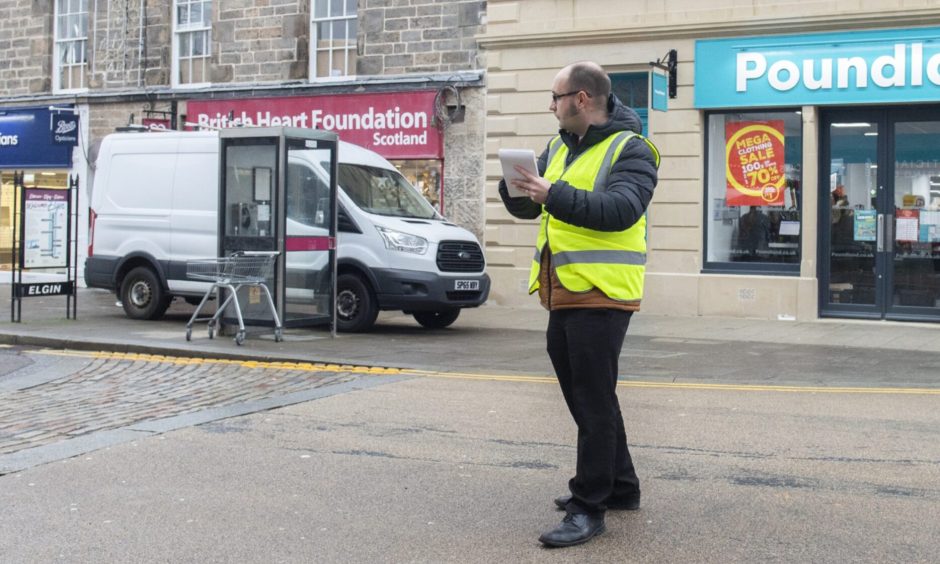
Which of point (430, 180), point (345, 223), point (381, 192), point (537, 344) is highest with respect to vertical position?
point (430, 180)

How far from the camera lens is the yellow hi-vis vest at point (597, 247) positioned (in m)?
5.02

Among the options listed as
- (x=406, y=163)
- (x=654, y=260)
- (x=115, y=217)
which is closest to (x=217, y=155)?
(x=115, y=217)

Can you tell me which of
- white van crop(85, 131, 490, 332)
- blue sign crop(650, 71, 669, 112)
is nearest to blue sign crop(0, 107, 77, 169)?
white van crop(85, 131, 490, 332)

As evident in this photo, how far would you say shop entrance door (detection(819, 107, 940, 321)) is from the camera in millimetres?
16125

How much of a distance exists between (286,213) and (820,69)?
7722mm

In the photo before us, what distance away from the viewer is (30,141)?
24.0 meters

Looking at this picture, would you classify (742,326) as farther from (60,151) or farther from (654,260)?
(60,151)

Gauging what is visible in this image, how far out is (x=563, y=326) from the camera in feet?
17.0

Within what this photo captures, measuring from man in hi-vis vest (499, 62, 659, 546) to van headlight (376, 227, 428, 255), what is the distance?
937 centimetres

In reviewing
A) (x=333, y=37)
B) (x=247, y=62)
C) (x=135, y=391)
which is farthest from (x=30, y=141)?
(x=135, y=391)

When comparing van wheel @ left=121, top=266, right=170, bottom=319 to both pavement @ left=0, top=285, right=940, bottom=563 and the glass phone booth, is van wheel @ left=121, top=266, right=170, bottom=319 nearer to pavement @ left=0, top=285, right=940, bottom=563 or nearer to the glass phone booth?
the glass phone booth

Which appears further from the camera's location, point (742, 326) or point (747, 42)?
point (747, 42)

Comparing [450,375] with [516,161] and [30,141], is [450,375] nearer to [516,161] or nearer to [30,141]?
[516,161]

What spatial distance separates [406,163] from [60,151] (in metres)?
8.05
